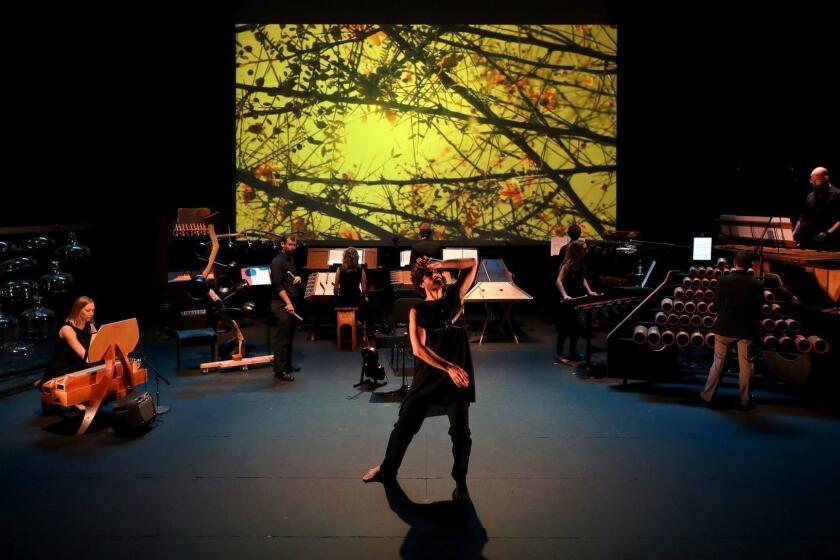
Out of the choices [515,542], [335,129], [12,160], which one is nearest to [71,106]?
[12,160]

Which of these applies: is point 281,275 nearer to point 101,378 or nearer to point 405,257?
point 101,378

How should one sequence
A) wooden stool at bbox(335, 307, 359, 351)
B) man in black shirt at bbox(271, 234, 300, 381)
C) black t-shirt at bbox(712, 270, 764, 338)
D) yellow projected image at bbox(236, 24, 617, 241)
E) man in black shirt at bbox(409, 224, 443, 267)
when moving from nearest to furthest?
1. black t-shirt at bbox(712, 270, 764, 338)
2. man in black shirt at bbox(271, 234, 300, 381)
3. wooden stool at bbox(335, 307, 359, 351)
4. man in black shirt at bbox(409, 224, 443, 267)
5. yellow projected image at bbox(236, 24, 617, 241)

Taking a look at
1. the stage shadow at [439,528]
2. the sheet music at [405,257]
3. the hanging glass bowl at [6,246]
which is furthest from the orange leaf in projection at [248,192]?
the stage shadow at [439,528]

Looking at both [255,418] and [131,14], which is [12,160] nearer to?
[131,14]

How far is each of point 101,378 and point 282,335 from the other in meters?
2.26

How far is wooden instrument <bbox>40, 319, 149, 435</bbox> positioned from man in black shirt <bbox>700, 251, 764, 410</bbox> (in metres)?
5.56

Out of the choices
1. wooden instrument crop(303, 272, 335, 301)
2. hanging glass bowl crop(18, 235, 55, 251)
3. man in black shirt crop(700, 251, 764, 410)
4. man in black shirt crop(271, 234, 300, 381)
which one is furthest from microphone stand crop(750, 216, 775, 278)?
hanging glass bowl crop(18, 235, 55, 251)

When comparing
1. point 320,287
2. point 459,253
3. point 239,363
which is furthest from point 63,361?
point 459,253

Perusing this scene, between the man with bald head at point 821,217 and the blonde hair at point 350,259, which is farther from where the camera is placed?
the blonde hair at point 350,259

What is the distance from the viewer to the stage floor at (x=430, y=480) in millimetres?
4383

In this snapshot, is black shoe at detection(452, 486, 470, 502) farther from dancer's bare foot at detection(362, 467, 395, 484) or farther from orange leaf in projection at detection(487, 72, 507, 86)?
orange leaf in projection at detection(487, 72, 507, 86)

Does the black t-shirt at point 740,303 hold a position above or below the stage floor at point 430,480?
above

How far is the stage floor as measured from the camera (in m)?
4.38

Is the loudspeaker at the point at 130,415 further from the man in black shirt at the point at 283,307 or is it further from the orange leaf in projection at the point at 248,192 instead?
the orange leaf in projection at the point at 248,192
